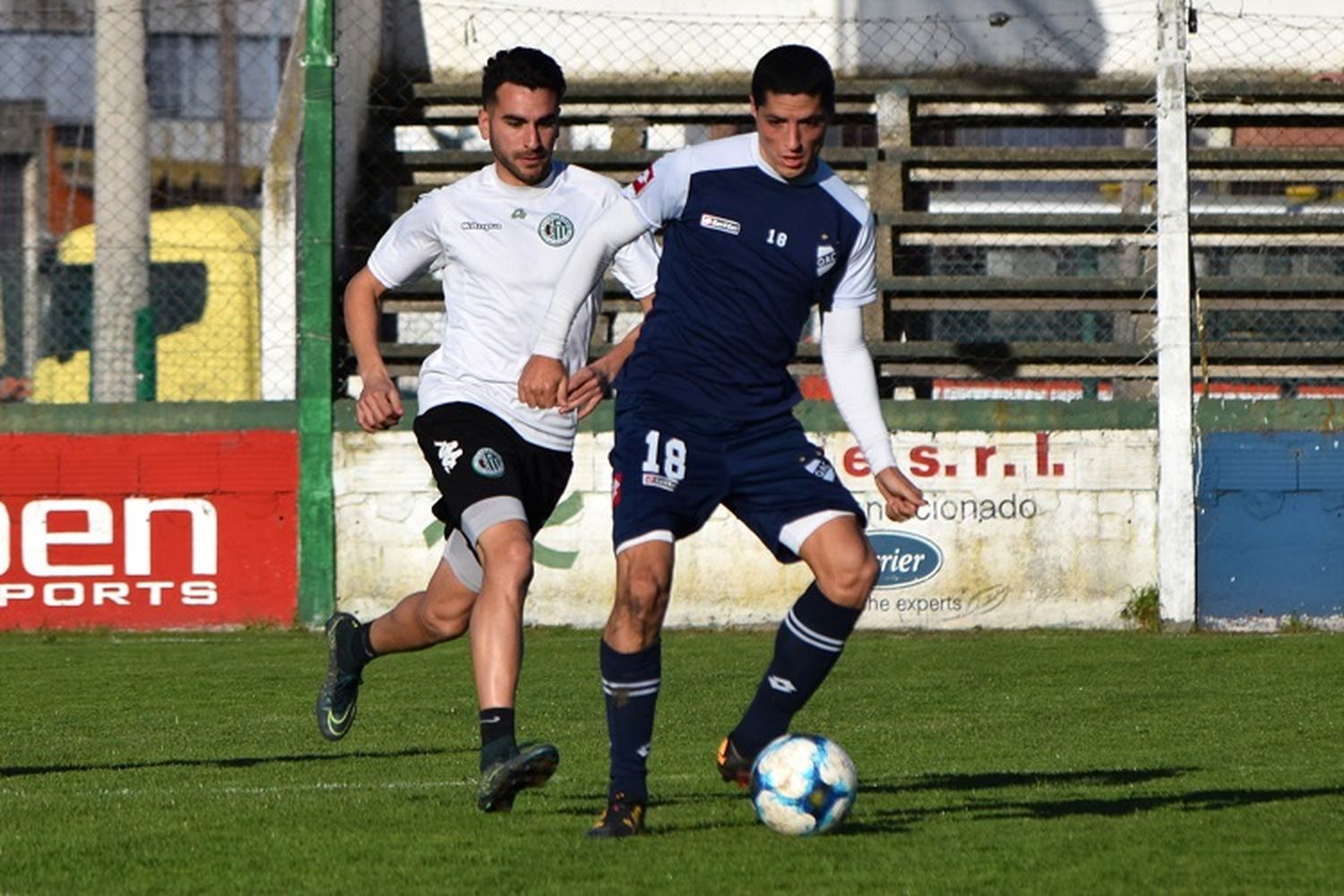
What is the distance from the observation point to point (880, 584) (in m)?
13.3

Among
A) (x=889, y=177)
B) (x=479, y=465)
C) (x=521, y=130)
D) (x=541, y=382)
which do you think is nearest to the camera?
(x=541, y=382)

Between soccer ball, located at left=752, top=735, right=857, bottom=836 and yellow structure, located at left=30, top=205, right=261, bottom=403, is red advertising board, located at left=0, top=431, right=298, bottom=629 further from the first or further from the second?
soccer ball, located at left=752, top=735, right=857, bottom=836

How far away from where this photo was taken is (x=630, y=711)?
5.70m

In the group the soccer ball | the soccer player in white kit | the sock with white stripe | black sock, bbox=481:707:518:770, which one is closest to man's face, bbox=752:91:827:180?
the soccer player in white kit

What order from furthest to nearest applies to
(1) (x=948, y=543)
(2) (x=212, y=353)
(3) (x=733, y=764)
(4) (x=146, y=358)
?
(2) (x=212, y=353) → (4) (x=146, y=358) → (1) (x=948, y=543) → (3) (x=733, y=764)

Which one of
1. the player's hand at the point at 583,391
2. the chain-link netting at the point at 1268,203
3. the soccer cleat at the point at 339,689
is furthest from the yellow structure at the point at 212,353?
the player's hand at the point at 583,391

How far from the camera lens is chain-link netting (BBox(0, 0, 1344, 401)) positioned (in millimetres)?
14219

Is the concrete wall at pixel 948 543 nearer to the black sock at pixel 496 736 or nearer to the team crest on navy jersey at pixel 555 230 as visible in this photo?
the team crest on navy jersey at pixel 555 230

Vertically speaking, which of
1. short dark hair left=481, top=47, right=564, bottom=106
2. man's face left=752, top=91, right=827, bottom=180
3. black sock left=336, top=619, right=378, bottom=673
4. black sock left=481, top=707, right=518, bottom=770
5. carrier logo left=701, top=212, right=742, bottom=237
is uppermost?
short dark hair left=481, top=47, right=564, bottom=106

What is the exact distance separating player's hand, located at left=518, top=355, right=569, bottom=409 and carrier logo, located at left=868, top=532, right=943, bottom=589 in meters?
7.77

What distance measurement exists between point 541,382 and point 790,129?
904mm

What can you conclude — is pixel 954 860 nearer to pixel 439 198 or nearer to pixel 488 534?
pixel 488 534

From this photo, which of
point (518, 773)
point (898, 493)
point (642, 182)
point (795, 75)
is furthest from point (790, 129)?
point (518, 773)

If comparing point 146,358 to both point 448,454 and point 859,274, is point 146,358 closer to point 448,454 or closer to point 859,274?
point 448,454
